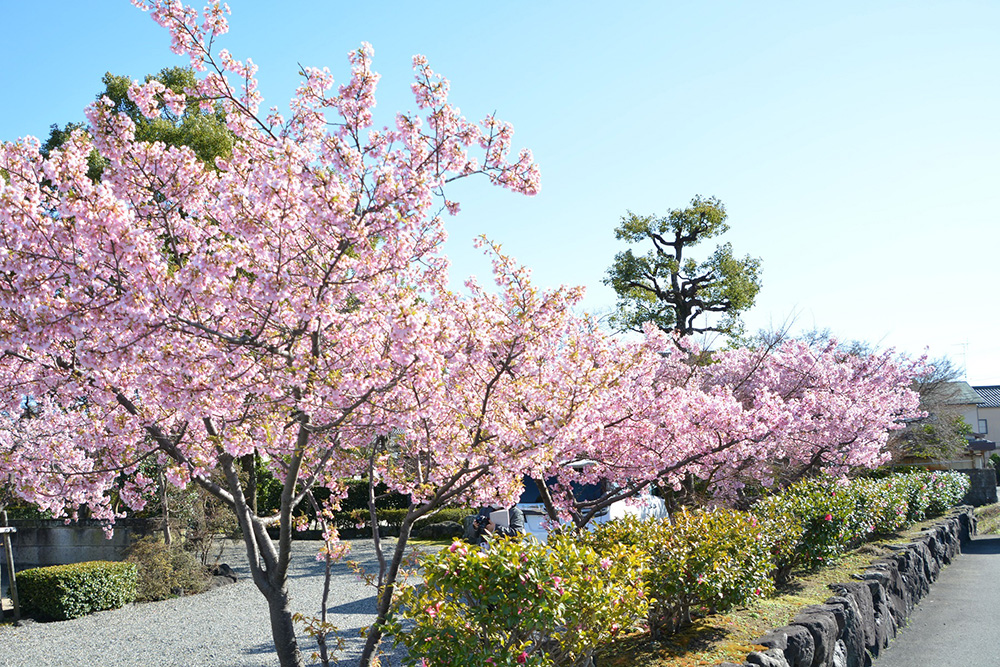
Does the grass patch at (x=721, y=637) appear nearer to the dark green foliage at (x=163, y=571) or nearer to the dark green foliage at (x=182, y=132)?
the dark green foliage at (x=163, y=571)

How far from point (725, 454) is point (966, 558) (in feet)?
34.2

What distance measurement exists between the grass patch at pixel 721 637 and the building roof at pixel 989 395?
58.1 metres

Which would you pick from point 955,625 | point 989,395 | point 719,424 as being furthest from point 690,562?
point 989,395

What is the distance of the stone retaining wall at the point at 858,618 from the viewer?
5.73m

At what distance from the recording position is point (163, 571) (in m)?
12.6

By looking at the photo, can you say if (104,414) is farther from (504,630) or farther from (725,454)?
(725,454)

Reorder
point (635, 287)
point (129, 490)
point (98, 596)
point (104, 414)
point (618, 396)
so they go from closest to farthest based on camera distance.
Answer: point (104, 414), point (129, 490), point (618, 396), point (98, 596), point (635, 287)

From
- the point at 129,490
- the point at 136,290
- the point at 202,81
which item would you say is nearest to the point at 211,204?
the point at 202,81

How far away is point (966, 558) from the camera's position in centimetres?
1485

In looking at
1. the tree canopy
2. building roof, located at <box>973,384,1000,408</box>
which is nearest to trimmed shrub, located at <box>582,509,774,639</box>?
the tree canopy

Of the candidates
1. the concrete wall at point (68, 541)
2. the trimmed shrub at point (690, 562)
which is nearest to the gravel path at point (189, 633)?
the concrete wall at point (68, 541)

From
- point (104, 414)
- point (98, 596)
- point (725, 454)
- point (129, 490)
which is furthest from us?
point (98, 596)

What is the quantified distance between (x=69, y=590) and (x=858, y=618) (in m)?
11.0

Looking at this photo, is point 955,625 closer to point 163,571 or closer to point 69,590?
point 163,571
